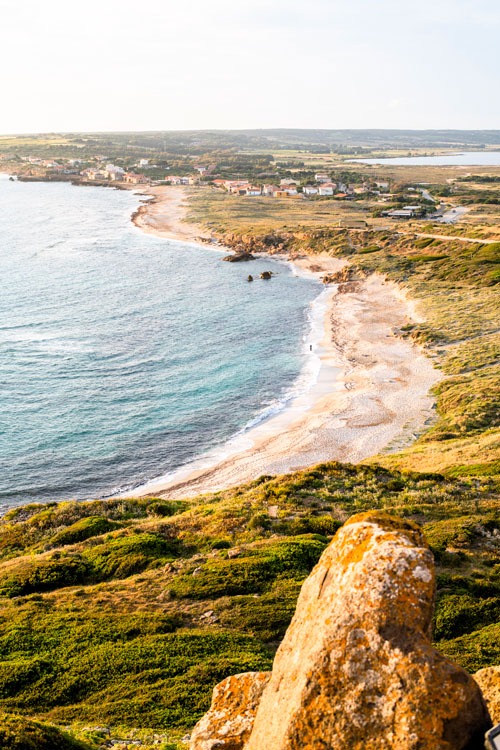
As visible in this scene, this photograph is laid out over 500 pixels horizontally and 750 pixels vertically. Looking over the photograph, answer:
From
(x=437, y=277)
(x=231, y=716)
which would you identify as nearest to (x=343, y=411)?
(x=231, y=716)

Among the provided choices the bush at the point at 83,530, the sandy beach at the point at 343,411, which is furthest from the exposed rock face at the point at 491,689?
the sandy beach at the point at 343,411

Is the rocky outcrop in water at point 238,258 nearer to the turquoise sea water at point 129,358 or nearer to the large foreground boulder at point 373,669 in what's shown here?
the turquoise sea water at point 129,358

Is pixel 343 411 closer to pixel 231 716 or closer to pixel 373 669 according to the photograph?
pixel 231 716

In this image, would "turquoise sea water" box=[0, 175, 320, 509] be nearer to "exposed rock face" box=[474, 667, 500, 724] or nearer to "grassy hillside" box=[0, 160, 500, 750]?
"grassy hillside" box=[0, 160, 500, 750]

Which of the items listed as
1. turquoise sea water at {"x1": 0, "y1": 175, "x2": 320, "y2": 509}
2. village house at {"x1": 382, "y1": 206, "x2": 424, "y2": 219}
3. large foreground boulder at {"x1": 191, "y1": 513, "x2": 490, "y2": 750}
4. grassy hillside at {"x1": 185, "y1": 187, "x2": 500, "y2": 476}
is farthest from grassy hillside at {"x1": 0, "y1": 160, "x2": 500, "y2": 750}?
village house at {"x1": 382, "y1": 206, "x2": 424, "y2": 219}

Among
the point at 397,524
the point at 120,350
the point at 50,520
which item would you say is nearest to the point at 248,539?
the point at 50,520
